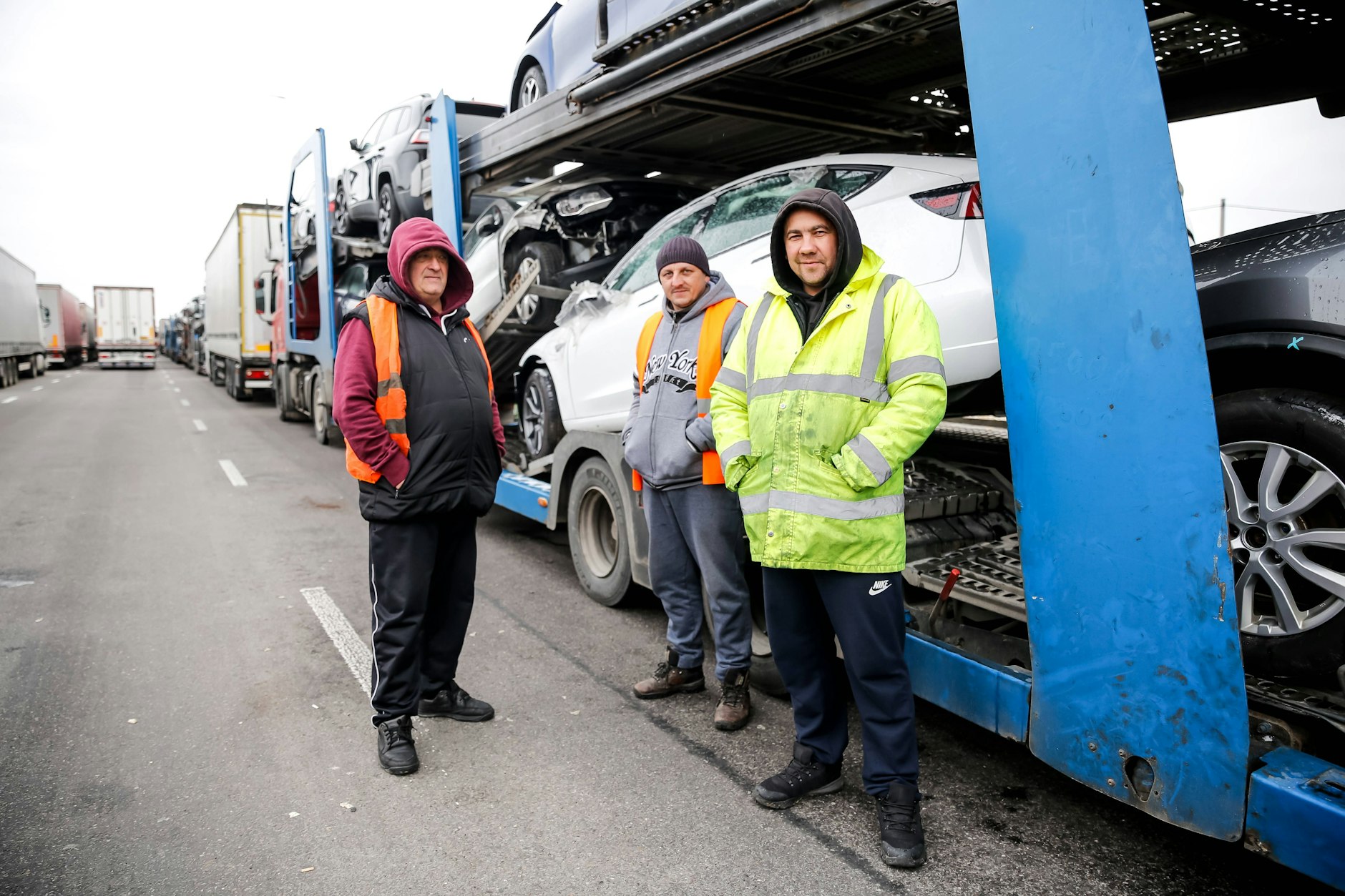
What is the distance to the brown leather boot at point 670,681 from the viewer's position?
3.95 metres

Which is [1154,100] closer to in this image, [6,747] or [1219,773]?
[1219,773]

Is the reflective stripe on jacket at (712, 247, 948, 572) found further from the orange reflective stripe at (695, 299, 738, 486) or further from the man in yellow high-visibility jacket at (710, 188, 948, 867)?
the orange reflective stripe at (695, 299, 738, 486)

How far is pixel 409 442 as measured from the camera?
133 inches

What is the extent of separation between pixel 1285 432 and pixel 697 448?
6.22ft

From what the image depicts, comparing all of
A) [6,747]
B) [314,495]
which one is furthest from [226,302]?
[6,747]

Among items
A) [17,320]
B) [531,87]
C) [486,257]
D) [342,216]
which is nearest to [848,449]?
[486,257]

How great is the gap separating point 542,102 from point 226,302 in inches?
727

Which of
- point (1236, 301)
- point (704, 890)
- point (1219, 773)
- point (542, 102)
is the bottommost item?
point (704, 890)

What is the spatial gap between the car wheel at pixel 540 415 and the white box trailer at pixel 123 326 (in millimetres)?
39314

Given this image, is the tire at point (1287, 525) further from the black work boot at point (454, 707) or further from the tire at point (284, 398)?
the tire at point (284, 398)

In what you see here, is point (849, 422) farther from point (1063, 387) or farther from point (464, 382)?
point (464, 382)

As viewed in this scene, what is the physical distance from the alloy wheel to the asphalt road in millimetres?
753

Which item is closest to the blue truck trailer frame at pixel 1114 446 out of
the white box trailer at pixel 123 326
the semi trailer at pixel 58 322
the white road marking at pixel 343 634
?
the white road marking at pixel 343 634

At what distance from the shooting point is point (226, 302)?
21.4m
